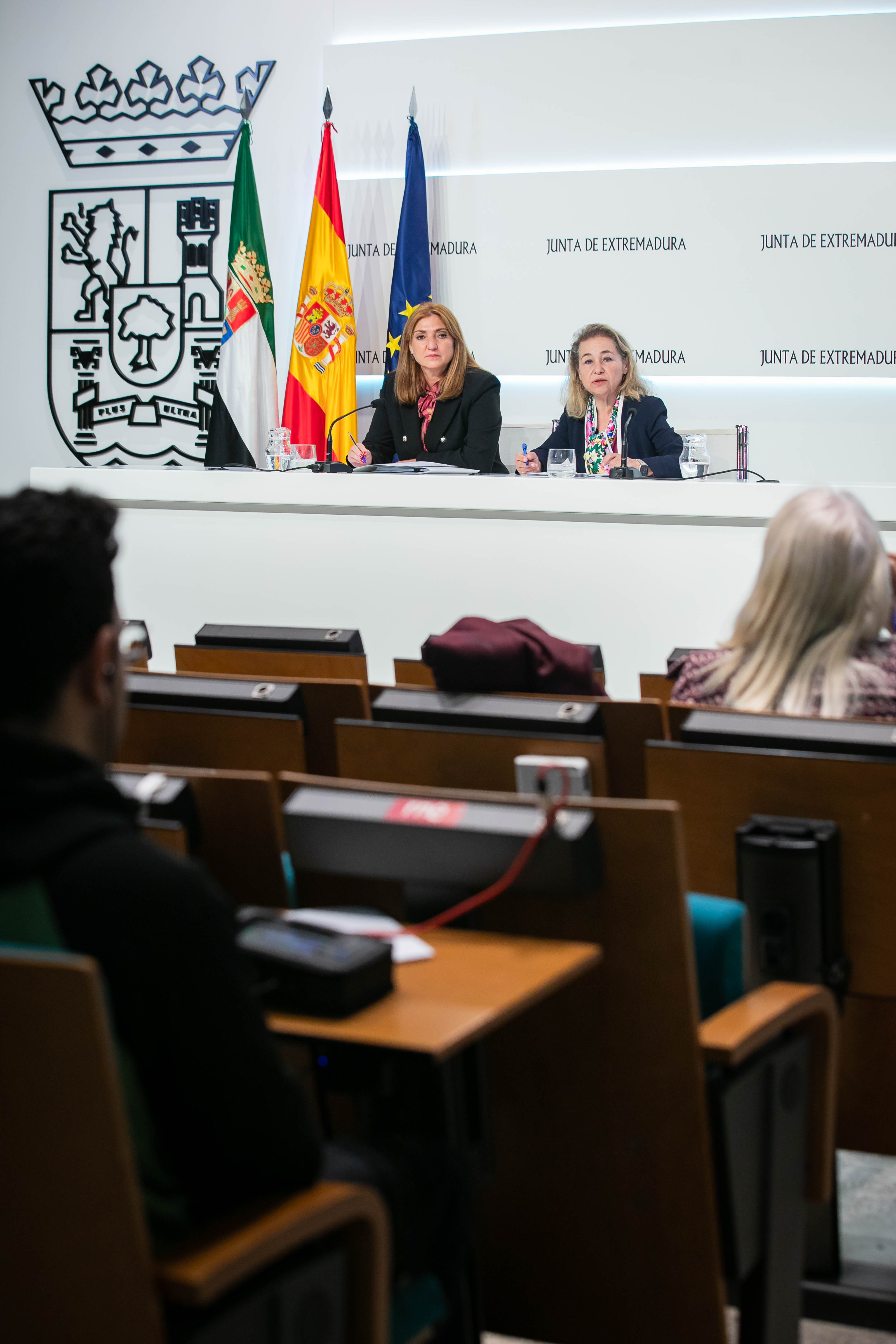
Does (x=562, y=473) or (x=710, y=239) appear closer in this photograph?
(x=562, y=473)

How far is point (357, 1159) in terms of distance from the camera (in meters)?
1.17

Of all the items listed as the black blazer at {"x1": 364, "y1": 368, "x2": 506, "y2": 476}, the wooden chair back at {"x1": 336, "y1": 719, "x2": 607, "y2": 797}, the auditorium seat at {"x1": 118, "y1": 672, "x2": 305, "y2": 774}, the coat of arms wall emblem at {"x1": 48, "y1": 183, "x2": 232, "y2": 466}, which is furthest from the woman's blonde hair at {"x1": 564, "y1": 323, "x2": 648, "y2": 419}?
the wooden chair back at {"x1": 336, "y1": 719, "x2": 607, "y2": 797}

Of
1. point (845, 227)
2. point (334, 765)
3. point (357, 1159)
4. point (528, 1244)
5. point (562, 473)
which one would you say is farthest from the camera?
point (845, 227)

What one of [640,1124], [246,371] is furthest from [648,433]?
[640,1124]

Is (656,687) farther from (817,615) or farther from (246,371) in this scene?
(246,371)

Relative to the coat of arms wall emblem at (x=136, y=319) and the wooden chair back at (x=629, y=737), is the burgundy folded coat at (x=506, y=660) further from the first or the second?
the coat of arms wall emblem at (x=136, y=319)

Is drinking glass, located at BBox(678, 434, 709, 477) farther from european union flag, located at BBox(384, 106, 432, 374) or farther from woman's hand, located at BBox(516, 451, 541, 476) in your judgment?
european union flag, located at BBox(384, 106, 432, 374)

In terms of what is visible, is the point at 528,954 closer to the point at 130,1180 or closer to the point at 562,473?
the point at 130,1180

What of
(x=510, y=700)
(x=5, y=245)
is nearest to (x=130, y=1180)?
(x=510, y=700)

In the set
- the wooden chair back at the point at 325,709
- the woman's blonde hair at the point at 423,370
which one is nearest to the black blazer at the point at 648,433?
the woman's blonde hair at the point at 423,370

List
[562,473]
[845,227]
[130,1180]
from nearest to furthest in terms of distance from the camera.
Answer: [130,1180] → [562,473] → [845,227]

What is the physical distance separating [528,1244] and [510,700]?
750 mm

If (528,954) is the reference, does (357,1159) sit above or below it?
below

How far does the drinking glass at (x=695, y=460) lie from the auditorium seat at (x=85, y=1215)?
3.92m
